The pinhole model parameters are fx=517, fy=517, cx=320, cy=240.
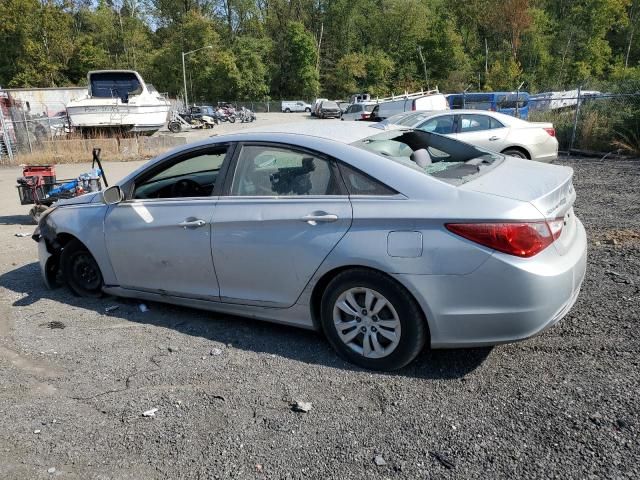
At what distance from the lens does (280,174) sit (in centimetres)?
372

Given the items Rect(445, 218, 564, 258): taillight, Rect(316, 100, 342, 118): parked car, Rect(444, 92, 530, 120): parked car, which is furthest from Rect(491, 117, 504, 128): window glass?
Rect(316, 100, 342, 118): parked car

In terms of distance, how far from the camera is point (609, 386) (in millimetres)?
3033

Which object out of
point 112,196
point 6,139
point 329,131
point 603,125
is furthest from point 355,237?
point 6,139

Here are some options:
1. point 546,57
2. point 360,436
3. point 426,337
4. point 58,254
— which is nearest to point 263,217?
point 426,337

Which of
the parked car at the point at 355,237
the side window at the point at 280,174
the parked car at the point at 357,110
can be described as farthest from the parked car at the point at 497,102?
the side window at the point at 280,174

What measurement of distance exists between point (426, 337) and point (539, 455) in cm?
91

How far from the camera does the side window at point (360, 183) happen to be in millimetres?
3266

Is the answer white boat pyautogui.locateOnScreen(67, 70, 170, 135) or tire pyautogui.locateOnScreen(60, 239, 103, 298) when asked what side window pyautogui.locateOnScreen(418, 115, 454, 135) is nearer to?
tire pyautogui.locateOnScreen(60, 239, 103, 298)

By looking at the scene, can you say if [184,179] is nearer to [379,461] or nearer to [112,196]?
[112,196]

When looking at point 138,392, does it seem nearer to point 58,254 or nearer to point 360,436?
point 360,436

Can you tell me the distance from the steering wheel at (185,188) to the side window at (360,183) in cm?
138

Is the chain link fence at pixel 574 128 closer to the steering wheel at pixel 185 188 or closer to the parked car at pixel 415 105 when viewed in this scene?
the parked car at pixel 415 105

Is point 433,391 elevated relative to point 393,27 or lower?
lower

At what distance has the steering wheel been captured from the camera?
14.0 feet
